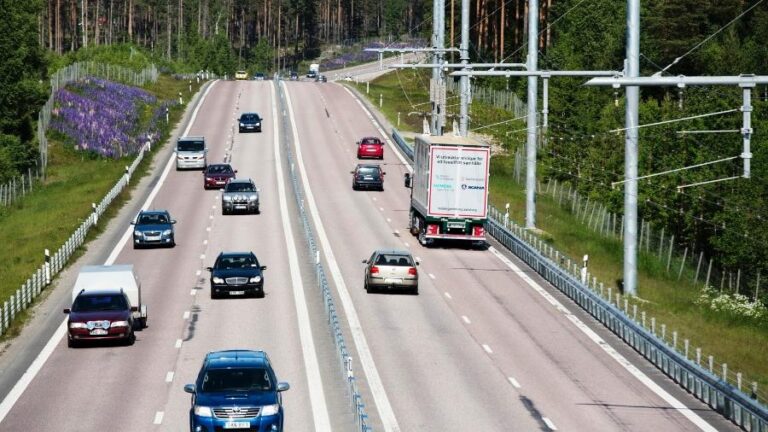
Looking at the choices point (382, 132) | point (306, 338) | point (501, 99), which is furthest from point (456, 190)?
point (501, 99)

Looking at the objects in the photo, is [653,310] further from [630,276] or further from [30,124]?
[30,124]

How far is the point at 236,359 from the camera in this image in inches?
1048

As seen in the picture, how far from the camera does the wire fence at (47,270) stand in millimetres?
41987

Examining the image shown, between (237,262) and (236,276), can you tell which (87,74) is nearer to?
(237,262)

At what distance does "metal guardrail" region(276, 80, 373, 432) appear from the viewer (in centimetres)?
2705

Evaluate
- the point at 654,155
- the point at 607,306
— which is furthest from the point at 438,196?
the point at 654,155

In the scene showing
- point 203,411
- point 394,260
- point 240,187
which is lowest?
point 203,411

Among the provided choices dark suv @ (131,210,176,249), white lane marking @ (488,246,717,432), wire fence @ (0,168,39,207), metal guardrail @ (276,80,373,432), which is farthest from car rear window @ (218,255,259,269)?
wire fence @ (0,168,39,207)

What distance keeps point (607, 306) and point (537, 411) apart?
12.4 m

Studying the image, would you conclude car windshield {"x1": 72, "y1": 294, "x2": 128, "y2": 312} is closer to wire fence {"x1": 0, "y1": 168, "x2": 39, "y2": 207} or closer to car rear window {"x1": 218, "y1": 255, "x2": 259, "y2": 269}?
car rear window {"x1": 218, "y1": 255, "x2": 259, "y2": 269}

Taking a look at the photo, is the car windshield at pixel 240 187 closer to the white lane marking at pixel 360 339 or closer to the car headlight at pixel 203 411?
the white lane marking at pixel 360 339

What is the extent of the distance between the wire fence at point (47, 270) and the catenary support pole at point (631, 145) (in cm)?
1960

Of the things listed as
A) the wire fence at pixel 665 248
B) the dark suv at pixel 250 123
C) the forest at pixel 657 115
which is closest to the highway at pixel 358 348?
the forest at pixel 657 115

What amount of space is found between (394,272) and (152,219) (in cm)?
1527
